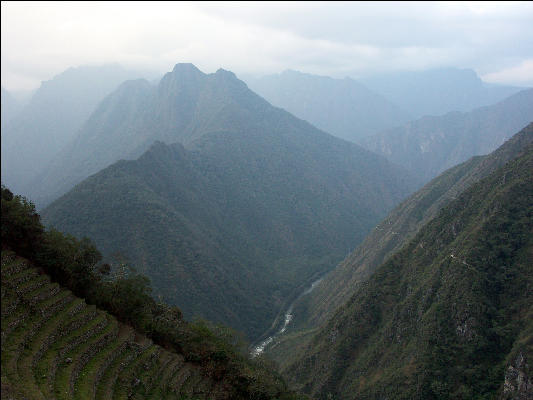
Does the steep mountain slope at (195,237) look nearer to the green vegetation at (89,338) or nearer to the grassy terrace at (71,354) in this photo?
the green vegetation at (89,338)

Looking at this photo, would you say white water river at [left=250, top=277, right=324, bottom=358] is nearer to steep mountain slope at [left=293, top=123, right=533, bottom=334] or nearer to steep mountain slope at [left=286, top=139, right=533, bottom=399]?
steep mountain slope at [left=293, top=123, right=533, bottom=334]

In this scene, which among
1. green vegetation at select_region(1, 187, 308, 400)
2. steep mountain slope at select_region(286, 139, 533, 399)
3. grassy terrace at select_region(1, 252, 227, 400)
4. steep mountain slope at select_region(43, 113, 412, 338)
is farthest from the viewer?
steep mountain slope at select_region(43, 113, 412, 338)

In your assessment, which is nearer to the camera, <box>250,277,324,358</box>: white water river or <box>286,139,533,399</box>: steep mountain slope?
<box>286,139,533,399</box>: steep mountain slope

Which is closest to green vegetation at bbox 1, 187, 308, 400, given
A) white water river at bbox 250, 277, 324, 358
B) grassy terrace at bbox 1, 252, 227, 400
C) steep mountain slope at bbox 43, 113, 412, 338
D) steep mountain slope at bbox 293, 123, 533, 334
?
grassy terrace at bbox 1, 252, 227, 400

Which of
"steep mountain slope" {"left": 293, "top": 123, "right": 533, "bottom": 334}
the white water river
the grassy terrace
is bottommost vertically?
the white water river

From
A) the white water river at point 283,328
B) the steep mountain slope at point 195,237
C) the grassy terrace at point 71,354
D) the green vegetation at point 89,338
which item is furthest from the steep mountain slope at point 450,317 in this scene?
the steep mountain slope at point 195,237

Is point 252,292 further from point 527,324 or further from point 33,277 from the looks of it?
point 33,277

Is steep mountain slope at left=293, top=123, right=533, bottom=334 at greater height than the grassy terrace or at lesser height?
lesser

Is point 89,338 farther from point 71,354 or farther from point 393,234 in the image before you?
point 393,234

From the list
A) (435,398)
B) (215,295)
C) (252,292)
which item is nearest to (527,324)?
(435,398)
